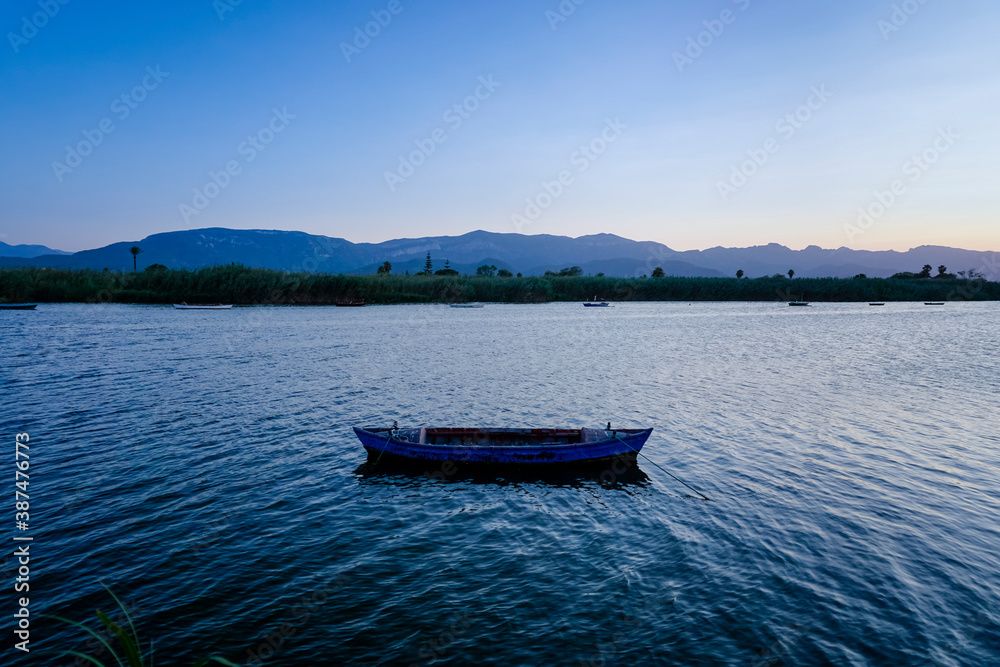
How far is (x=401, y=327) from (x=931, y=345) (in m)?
63.1

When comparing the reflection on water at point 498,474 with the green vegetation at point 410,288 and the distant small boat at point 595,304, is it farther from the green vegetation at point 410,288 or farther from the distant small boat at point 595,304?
the distant small boat at point 595,304

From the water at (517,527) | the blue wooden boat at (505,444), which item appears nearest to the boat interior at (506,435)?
the blue wooden boat at (505,444)

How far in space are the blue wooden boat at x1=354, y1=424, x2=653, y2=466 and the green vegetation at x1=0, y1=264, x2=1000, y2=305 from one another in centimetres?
10041

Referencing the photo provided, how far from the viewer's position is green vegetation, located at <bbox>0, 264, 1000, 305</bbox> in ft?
336

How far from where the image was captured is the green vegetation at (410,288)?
102438 mm

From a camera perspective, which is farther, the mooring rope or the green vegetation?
the green vegetation

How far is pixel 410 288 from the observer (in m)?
135

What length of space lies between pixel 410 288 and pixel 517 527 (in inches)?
4864

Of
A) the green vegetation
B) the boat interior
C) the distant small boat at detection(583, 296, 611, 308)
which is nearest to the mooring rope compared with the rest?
the boat interior

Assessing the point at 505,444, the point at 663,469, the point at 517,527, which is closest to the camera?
the point at 517,527

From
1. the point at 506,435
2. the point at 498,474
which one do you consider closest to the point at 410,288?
the point at 506,435

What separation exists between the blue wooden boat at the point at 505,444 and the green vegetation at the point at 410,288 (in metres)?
100

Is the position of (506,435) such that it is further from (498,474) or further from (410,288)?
(410,288)

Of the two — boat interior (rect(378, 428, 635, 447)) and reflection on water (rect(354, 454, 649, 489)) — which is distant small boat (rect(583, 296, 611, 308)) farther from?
reflection on water (rect(354, 454, 649, 489))
